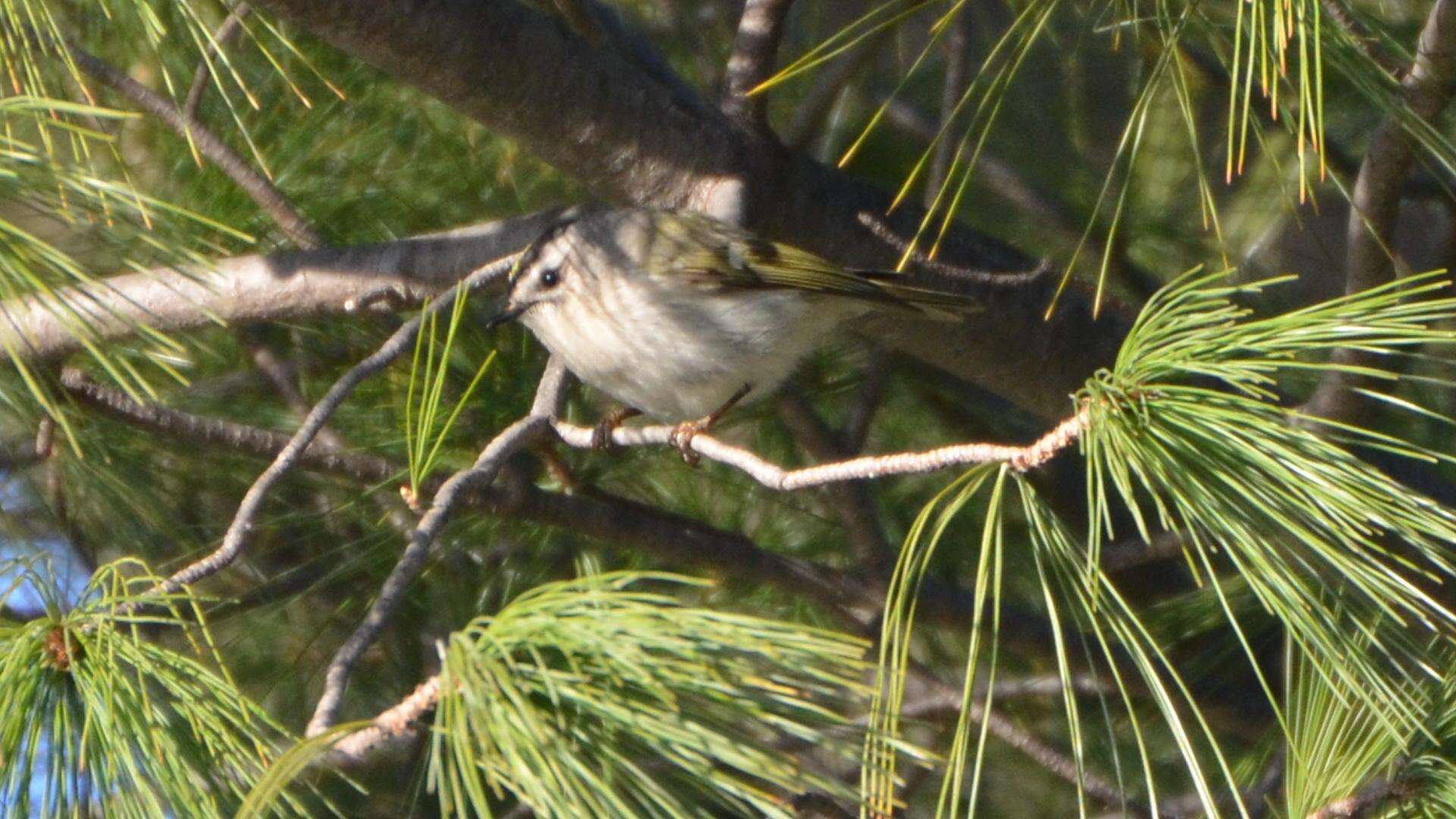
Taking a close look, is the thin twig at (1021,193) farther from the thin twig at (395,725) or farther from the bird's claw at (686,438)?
the thin twig at (395,725)

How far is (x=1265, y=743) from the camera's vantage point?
170 centimetres

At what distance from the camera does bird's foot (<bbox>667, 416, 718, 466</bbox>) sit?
154 cm

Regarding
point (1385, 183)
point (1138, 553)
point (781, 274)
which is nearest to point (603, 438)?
point (781, 274)

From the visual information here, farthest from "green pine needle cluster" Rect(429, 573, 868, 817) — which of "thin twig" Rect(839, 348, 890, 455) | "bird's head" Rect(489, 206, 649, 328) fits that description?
"thin twig" Rect(839, 348, 890, 455)

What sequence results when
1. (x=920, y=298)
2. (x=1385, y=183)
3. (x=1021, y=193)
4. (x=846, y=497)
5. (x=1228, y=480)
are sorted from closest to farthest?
(x=1228, y=480)
(x=1385, y=183)
(x=920, y=298)
(x=846, y=497)
(x=1021, y=193)

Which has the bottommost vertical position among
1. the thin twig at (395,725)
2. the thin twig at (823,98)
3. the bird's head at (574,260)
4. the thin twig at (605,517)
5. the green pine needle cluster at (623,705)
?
the thin twig at (605,517)

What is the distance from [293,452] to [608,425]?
802mm

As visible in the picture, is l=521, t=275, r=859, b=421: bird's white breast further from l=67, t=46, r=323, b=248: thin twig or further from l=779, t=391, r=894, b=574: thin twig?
l=67, t=46, r=323, b=248: thin twig

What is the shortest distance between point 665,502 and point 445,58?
3.23 ft

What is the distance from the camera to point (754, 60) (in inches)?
64.6

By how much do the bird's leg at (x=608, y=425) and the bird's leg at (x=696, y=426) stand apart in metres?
0.08

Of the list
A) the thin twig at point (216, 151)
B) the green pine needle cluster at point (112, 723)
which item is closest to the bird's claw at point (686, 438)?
the thin twig at point (216, 151)

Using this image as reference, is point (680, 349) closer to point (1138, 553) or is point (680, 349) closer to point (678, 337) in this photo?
point (678, 337)

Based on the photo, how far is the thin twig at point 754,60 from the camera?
162cm
